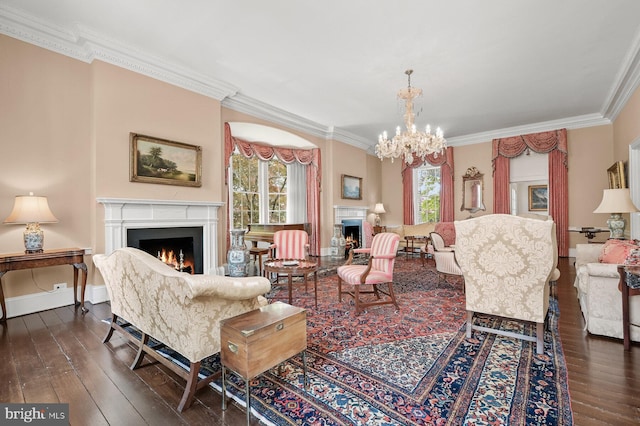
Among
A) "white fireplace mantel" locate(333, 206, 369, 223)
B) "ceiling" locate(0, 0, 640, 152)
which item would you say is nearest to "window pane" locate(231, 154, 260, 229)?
"ceiling" locate(0, 0, 640, 152)

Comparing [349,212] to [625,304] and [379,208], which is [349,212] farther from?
[625,304]

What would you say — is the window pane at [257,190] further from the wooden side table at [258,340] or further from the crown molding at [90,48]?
the wooden side table at [258,340]

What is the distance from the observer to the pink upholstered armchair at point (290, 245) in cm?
480

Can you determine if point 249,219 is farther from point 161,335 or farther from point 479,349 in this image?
point 479,349

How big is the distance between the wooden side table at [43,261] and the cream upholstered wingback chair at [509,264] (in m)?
4.31

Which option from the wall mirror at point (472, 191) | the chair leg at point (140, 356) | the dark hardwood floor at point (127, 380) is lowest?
the dark hardwood floor at point (127, 380)

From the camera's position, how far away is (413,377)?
6.81 feet

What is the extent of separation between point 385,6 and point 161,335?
3852mm

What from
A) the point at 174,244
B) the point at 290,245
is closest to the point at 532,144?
the point at 290,245

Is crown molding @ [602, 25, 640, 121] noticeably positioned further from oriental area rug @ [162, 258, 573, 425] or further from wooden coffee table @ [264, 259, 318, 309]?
wooden coffee table @ [264, 259, 318, 309]

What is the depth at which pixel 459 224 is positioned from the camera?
105 inches

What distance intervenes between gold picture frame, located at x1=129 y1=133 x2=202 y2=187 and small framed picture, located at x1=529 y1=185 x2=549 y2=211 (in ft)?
29.3

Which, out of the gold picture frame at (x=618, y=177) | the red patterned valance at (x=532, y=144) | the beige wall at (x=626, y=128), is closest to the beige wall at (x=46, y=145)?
the beige wall at (x=626, y=128)

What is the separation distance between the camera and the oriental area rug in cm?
167
